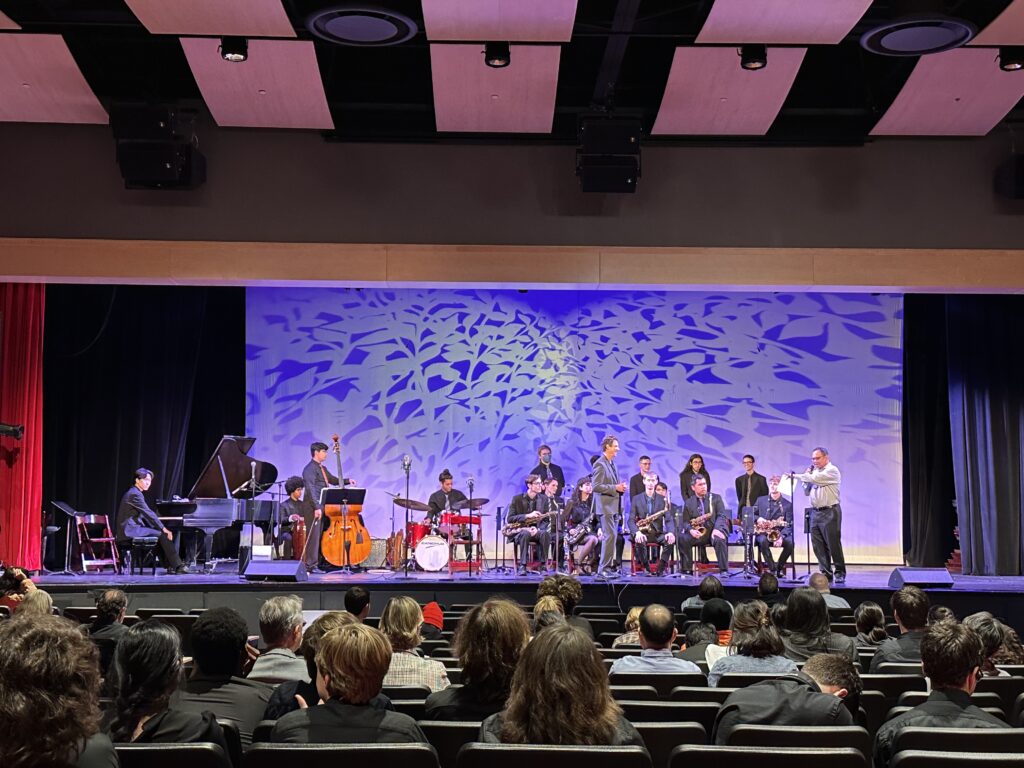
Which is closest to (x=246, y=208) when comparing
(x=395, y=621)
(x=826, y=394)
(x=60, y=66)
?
(x=60, y=66)

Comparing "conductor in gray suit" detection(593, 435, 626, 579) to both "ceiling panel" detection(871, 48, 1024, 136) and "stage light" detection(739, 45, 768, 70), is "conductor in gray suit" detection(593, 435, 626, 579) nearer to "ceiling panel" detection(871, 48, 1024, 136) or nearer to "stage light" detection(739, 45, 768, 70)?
"ceiling panel" detection(871, 48, 1024, 136)

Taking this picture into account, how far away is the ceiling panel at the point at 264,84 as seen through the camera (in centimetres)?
873

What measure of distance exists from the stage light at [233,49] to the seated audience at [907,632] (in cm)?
631

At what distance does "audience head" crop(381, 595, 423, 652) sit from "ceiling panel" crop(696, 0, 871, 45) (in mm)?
5192

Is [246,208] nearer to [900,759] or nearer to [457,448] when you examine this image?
[457,448]

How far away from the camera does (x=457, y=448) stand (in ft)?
45.2

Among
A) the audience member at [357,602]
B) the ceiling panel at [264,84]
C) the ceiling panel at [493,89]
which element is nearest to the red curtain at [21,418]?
the ceiling panel at [264,84]

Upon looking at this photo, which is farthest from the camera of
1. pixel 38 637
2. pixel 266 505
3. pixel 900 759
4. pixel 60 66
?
pixel 266 505

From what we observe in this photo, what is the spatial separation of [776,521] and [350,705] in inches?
372

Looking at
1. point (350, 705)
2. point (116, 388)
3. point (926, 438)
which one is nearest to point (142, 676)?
point (350, 705)

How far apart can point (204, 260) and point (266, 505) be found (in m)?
2.88

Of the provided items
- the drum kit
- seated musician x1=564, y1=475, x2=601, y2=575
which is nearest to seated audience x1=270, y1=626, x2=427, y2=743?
the drum kit

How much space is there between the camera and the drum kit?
11516 mm

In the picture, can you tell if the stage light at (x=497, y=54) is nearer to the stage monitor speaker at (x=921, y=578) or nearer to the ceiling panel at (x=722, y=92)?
the ceiling panel at (x=722, y=92)
